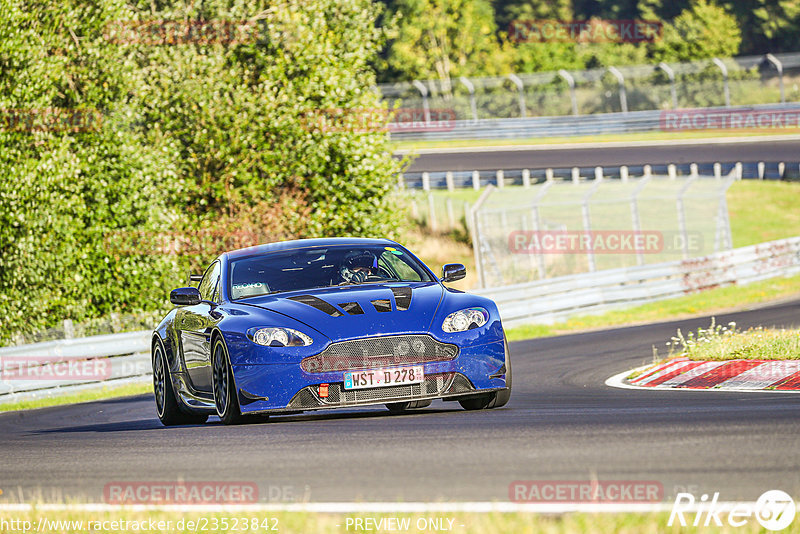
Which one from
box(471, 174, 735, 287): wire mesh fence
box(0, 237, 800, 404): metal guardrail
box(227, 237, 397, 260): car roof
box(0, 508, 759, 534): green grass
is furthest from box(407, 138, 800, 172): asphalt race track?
box(0, 508, 759, 534): green grass

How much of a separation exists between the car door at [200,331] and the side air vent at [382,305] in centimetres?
128

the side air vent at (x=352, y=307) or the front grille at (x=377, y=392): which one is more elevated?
the side air vent at (x=352, y=307)

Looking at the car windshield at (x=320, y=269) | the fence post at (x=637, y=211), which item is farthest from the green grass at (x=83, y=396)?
the fence post at (x=637, y=211)

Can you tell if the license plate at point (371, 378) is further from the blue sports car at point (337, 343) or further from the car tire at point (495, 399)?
the car tire at point (495, 399)

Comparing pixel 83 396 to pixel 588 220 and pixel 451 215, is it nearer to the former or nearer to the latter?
pixel 588 220

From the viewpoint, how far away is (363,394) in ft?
28.1

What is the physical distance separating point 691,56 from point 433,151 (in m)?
29.3

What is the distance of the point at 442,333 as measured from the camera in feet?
28.7

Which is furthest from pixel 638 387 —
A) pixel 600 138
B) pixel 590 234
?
pixel 600 138

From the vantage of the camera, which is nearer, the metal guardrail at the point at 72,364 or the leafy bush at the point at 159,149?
the metal guardrail at the point at 72,364

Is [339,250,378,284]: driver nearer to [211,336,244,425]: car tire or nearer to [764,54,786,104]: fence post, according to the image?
[211,336,244,425]: car tire

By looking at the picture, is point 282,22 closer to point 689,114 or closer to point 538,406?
point 538,406

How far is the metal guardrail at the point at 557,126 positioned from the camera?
53375 millimetres

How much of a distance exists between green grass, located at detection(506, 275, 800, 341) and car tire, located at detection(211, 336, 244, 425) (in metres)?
12.8
